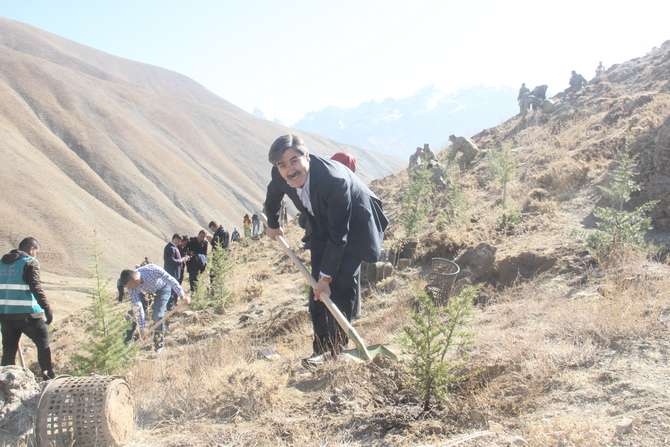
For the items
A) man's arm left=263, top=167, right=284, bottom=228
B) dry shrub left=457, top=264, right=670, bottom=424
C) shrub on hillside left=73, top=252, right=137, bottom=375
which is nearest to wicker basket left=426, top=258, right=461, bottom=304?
dry shrub left=457, top=264, right=670, bottom=424

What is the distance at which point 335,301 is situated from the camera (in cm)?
376

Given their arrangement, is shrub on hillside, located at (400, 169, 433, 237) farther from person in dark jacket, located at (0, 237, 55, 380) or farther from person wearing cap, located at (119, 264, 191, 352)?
person in dark jacket, located at (0, 237, 55, 380)

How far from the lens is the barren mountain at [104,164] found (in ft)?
167

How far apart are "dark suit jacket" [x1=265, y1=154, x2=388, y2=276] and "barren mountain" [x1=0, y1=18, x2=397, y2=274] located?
1053 inches

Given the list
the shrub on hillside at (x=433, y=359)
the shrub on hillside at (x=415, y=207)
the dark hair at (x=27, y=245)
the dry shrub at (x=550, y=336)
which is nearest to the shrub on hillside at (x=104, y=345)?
the dark hair at (x=27, y=245)

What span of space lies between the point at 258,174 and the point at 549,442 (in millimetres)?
112783

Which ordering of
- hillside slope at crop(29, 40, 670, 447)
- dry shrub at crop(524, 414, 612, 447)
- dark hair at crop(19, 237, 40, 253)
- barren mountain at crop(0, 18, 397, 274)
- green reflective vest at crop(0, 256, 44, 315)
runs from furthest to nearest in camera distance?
barren mountain at crop(0, 18, 397, 274)
dark hair at crop(19, 237, 40, 253)
green reflective vest at crop(0, 256, 44, 315)
hillside slope at crop(29, 40, 670, 447)
dry shrub at crop(524, 414, 612, 447)

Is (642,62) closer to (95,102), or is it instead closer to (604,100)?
(604,100)

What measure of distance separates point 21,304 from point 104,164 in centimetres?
7146

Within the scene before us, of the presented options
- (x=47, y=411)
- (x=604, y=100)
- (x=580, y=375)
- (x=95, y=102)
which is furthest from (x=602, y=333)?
(x=95, y=102)

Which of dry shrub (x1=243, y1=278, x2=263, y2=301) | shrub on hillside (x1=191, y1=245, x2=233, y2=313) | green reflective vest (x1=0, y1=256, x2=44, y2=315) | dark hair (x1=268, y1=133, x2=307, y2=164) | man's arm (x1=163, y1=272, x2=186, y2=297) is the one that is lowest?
dry shrub (x1=243, y1=278, x2=263, y2=301)

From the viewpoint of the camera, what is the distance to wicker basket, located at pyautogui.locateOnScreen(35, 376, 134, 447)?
272 centimetres

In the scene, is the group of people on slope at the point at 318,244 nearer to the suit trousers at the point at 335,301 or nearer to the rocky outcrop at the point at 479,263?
the suit trousers at the point at 335,301

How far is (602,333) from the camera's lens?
3.29 m
